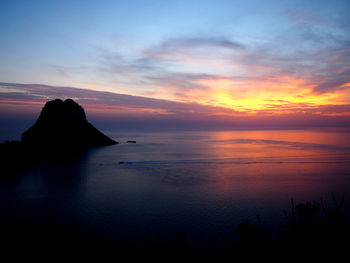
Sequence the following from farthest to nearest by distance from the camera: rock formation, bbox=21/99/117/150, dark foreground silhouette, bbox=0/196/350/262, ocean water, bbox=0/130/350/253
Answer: rock formation, bbox=21/99/117/150 < ocean water, bbox=0/130/350/253 < dark foreground silhouette, bbox=0/196/350/262

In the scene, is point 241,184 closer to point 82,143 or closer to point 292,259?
point 292,259

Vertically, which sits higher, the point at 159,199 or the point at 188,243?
the point at 188,243

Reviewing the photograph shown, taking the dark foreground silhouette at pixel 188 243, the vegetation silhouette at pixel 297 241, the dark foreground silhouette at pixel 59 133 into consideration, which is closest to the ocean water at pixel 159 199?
the dark foreground silhouette at pixel 188 243

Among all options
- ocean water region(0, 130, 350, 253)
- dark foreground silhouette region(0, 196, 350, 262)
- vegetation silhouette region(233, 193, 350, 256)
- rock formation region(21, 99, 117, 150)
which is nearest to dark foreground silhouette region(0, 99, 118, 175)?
rock formation region(21, 99, 117, 150)

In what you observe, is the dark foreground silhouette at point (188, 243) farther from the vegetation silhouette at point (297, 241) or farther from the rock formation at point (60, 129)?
the rock formation at point (60, 129)

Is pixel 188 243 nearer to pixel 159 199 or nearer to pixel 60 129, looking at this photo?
pixel 159 199

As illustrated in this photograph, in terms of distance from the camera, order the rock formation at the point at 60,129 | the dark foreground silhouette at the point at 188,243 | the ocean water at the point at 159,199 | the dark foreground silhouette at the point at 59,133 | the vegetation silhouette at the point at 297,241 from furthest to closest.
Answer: the rock formation at the point at 60,129, the dark foreground silhouette at the point at 59,133, the ocean water at the point at 159,199, the dark foreground silhouette at the point at 188,243, the vegetation silhouette at the point at 297,241

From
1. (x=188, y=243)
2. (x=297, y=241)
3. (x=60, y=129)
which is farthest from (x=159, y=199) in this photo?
(x=60, y=129)

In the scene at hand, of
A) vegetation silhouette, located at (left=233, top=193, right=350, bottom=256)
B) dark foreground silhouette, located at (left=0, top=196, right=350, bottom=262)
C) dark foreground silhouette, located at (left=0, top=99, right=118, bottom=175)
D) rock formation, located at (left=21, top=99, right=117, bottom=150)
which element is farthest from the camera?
rock formation, located at (left=21, top=99, right=117, bottom=150)

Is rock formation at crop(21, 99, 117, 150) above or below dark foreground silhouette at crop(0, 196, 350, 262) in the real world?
above

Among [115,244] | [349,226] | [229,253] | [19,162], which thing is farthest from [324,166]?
[19,162]

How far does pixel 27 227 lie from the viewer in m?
14.8

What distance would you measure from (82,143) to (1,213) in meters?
58.8

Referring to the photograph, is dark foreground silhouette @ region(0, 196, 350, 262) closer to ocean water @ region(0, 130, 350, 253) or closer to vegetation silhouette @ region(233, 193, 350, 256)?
vegetation silhouette @ region(233, 193, 350, 256)
